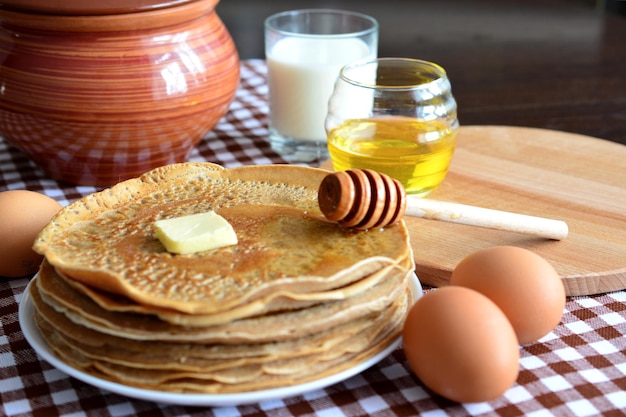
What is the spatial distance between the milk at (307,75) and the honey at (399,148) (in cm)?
21

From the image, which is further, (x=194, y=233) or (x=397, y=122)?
(x=397, y=122)

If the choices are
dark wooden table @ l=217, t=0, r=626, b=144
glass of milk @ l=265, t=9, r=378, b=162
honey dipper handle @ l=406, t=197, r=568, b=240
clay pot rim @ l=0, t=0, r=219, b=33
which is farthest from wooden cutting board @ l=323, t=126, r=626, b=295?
clay pot rim @ l=0, t=0, r=219, b=33

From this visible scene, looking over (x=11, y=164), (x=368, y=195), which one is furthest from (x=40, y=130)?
(x=368, y=195)

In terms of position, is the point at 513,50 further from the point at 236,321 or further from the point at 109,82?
the point at 236,321

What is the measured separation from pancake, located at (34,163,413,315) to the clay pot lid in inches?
11.2

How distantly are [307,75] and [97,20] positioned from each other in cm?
41

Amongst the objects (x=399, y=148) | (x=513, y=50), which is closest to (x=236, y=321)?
(x=399, y=148)

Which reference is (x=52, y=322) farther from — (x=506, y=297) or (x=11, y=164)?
(x=11, y=164)

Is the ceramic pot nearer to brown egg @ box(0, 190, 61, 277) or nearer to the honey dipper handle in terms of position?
brown egg @ box(0, 190, 61, 277)

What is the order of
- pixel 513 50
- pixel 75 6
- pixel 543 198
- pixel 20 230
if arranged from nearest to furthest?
pixel 20 230 < pixel 75 6 < pixel 543 198 < pixel 513 50

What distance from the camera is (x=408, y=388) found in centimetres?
90

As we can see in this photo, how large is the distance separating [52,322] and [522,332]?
1.65 feet

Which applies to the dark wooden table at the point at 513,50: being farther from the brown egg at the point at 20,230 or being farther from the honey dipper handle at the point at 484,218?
the brown egg at the point at 20,230

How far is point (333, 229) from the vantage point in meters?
0.97
